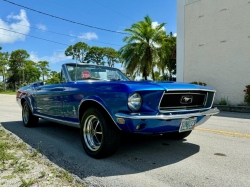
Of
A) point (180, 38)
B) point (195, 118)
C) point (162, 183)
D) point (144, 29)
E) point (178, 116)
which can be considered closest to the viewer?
point (162, 183)

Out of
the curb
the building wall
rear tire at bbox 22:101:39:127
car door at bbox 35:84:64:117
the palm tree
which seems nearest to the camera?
car door at bbox 35:84:64:117

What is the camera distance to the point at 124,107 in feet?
9.48

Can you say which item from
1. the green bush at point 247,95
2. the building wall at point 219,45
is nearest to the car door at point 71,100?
the green bush at point 247,95

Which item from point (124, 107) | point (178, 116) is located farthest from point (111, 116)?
point (178, 116)

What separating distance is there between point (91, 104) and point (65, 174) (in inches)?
44.8

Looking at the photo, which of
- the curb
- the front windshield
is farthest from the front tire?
the curb

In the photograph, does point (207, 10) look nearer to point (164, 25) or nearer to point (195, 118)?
point (164, 25)

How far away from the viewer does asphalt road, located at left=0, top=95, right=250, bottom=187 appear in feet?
8.63

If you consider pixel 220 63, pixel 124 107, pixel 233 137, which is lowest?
pixel 233 137

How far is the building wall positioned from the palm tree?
20.5 ft

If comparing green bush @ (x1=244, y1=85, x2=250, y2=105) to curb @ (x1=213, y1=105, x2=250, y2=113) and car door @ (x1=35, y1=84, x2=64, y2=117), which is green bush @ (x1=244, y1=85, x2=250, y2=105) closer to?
curb @ (x1=213, y1=105, x2=250, y2=113)

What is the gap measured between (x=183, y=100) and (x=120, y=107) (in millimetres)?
1007

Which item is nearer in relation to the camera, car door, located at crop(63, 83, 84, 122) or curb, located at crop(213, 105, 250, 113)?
car door, located at crop(63, 83, 84, 122)

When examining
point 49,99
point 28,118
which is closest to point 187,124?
point 49,99
